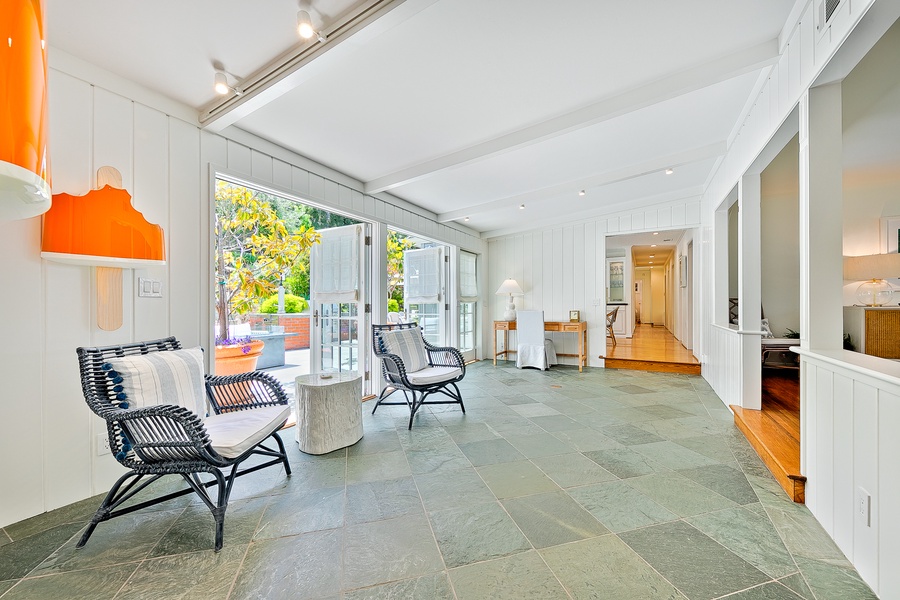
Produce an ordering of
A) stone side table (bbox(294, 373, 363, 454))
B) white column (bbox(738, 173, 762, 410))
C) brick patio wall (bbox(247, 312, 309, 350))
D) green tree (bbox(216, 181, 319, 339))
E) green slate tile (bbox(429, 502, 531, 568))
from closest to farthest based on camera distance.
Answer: green slate tile (bbox(429, 502, 531, 568)) → stone side table (bbox(294, 373, 363, 454)) → white column (bbox(738, 173, 762, 410)) → green tree (bbox(216, 181, 319, 339)) → brick patio wall (bbox(247, 312, 309, 350))

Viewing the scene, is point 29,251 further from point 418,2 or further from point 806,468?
point 806,468

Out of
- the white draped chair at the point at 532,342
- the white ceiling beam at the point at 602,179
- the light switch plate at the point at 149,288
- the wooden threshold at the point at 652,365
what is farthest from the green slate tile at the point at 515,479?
the wooden threshold at the point at 652,365

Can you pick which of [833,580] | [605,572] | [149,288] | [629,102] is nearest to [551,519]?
[605,572]

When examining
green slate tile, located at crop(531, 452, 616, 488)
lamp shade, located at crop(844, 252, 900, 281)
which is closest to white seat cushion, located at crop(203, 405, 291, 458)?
green slate tile, located at crop(531, 452, 616, 488)

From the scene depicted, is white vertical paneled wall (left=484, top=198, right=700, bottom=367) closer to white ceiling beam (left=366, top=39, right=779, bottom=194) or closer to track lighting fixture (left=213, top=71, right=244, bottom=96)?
white ceiling beam (left=366, top=39, right=779, bottom=194)

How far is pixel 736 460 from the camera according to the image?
2.48 m

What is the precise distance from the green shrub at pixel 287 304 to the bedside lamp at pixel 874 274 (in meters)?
8.54

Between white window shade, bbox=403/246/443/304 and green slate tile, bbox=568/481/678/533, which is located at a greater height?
white window shade, bbox=403/246/443/304

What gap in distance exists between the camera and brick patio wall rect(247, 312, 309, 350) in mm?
6758

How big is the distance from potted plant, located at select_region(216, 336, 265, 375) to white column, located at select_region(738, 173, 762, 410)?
5.50m

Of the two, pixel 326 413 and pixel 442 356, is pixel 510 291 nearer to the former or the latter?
pixel 442 356

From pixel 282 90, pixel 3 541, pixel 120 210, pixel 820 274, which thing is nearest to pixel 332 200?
pixel 282 90

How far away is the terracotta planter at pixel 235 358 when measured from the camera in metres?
4.79

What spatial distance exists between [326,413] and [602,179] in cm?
376
